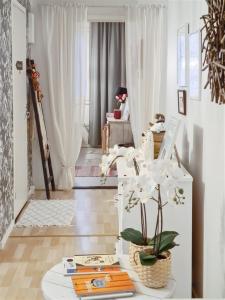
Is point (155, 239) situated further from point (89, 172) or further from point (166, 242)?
point (89, 172)

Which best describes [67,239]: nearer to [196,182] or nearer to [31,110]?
[196,182]

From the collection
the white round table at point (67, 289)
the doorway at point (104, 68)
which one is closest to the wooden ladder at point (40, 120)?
the doorway at point (104, 68)

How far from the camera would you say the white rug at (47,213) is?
490 centimetres

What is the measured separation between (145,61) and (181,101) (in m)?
2.50

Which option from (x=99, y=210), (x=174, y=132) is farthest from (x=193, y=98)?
(x=99, y=210)

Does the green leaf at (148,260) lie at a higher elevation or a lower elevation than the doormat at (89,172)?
higher

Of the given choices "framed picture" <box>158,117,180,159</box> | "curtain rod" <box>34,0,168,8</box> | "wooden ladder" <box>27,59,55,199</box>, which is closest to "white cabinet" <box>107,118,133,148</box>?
"wooden ladder" <box>27,59,55,199</box>

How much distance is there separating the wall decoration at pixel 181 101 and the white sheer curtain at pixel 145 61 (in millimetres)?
2321

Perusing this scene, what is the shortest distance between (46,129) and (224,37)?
431 cm

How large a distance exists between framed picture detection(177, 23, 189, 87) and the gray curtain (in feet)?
19.3

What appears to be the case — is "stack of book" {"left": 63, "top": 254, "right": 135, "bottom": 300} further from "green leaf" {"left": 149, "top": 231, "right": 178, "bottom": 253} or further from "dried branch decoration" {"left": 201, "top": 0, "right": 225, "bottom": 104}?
"dried branch decoration" {"left": 201, "top": 0, "right": 225, "bottom": 104}

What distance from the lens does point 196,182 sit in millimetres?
3189

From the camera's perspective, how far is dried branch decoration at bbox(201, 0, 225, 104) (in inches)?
86.2

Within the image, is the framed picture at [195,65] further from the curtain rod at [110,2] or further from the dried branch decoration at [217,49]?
the curtain rod at [110,2]
